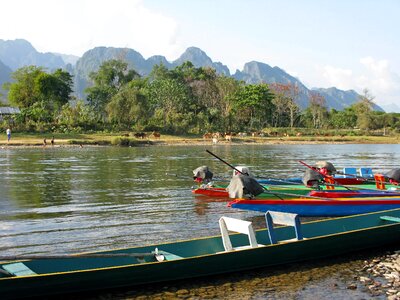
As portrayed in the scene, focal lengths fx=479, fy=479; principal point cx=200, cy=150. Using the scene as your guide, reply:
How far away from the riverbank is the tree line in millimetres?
3958

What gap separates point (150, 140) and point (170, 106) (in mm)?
16576

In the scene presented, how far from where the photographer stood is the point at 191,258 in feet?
30.1

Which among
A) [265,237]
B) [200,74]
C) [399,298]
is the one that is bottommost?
[399,298]

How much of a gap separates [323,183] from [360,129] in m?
91.1

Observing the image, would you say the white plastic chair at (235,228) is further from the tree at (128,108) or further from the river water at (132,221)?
the tree at (128,108)

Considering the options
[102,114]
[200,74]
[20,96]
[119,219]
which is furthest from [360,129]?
[119,219]

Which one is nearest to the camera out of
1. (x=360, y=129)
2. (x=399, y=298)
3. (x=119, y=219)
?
(x=399, y=298)

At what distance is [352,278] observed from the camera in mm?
10211

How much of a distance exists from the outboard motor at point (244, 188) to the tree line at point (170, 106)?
197 feet

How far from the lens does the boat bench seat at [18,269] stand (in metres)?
8.47

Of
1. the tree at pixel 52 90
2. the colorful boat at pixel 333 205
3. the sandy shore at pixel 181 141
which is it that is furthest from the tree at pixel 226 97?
the colorful boat at pixel 333 205

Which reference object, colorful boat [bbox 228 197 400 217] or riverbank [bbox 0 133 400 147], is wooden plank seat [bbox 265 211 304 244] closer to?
colorful boat [bbox 228 197 400 217]

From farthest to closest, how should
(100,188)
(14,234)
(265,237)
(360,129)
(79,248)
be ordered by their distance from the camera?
(360,129) < (100,188) < (14,234) < (79,248) < (265,237)

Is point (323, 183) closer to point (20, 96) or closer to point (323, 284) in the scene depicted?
point (323, 284)
